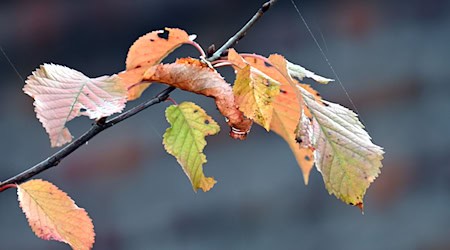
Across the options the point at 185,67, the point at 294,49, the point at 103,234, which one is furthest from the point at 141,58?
the point at 103,234

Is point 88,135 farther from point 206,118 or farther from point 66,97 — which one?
point 206,118

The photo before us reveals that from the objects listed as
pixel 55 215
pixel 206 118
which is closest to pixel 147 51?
pixel 206 118

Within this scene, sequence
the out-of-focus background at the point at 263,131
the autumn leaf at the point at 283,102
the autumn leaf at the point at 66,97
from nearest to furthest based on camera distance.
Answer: the autumn leaf at the point at 66,97
the autumn leaf at the point at 283,102
the out-of-focus background at the point at 263,131

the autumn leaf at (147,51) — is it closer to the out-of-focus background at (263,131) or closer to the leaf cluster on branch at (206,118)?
the leaf cluster on branch at (206,118)

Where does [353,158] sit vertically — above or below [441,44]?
above

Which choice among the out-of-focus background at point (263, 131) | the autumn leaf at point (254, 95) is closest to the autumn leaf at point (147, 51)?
the autumn leaf at point (254, 95)

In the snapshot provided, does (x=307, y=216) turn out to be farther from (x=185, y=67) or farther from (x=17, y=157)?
(x=185, y=67)

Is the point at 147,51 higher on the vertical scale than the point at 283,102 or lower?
higher
